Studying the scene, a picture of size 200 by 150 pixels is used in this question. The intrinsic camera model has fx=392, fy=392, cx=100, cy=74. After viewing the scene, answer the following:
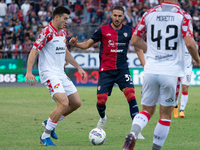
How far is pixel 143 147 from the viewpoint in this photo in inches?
246

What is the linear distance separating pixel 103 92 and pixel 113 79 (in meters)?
0.34

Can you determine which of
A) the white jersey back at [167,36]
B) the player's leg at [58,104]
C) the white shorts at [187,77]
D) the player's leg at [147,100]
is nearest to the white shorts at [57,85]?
the player's leg at [58,104]

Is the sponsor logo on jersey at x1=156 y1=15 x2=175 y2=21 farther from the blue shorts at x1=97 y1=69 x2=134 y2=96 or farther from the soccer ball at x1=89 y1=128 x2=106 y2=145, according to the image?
the blue shorts at x1=97 y1=69 x2=134 y2=96

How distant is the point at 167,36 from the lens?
Answer: 4.93m

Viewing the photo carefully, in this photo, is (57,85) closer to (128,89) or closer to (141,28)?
(128,89)

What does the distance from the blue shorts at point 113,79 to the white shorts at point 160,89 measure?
95.7 inches

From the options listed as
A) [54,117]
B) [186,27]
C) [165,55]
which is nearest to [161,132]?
[165,55]

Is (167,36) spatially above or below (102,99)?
above

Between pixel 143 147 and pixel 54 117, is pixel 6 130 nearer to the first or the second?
pixel 54 117

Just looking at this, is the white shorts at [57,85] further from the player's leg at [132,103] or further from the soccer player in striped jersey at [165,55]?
the soccer player in striped jersey at [165,55]

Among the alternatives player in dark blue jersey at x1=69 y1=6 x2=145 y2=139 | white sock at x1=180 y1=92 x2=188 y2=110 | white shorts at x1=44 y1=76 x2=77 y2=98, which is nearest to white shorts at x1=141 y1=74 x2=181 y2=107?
white shorts at x1=44 y1=76 x2=77 y2=98

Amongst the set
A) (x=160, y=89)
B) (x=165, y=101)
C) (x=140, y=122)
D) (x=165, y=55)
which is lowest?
(x=140, y=122)

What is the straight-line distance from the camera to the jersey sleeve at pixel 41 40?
21.5 feet

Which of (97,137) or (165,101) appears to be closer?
(165,101)
